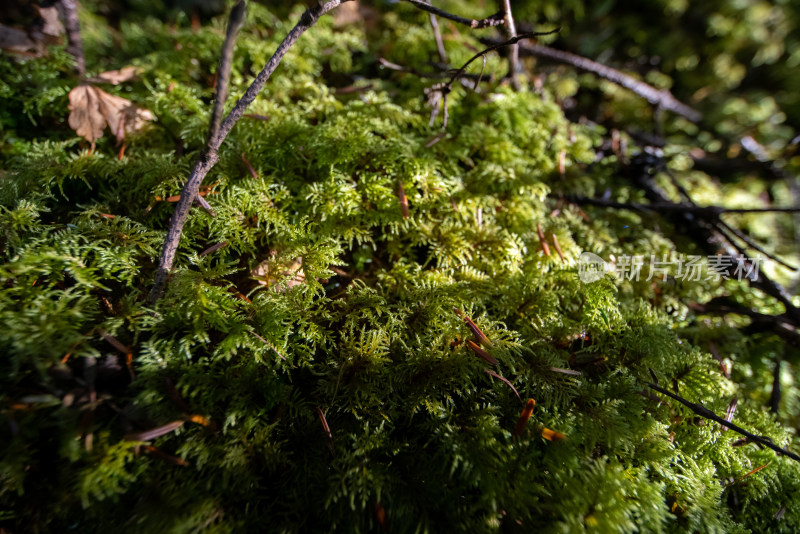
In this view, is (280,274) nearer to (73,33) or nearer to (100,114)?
(100,114)

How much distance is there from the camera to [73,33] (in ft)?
6.79

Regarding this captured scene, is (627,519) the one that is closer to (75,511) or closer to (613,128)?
(75,511)

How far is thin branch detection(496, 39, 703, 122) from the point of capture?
309 cm

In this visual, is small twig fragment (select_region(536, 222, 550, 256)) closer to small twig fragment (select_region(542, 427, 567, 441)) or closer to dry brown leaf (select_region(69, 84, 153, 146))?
small twig fragment (select_region(542, 427, 567, 441))

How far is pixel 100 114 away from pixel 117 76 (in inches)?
15.0

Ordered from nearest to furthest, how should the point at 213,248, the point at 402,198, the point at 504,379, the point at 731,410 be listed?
the point at 504,379 → the point at 213,248 → the point at 731,410 → the point at 402,198

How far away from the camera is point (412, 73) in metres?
2.36

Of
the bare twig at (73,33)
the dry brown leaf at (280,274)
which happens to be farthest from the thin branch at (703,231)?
the bare twig at (73,33)

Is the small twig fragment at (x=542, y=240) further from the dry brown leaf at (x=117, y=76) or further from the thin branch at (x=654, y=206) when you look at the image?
the dry brown leaf at (x=117, y=76)

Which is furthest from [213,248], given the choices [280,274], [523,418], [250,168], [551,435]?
[551,435]

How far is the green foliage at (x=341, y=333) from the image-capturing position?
3.69 ft

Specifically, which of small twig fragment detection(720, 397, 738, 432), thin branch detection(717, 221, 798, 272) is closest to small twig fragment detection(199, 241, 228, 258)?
small twig fragment detection(720, 397, 738, 432)

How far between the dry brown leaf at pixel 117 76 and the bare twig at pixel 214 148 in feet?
4.32

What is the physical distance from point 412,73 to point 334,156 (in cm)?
101
